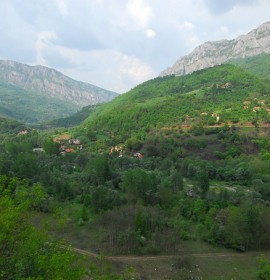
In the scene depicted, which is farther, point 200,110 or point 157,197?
point 200,110

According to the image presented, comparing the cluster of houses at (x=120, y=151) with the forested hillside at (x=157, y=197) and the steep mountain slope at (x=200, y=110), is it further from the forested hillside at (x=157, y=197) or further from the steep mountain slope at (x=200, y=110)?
the steep mountain slope at (x=200, y=110)

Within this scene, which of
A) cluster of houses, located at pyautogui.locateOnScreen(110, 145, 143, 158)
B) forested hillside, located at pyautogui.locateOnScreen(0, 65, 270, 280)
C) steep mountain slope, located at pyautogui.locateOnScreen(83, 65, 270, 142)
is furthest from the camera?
steep mountain slope, located at pyautogui.locateOnScreen(83, 65, 270, 142)

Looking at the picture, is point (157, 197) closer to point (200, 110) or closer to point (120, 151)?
point (120, 151)

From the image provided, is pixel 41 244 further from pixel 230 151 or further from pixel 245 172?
pixel 230 151

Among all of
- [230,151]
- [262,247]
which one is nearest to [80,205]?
[262,247]

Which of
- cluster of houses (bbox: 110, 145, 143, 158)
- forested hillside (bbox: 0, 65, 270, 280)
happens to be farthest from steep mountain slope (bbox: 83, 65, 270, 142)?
cluster of houses (bbox: 110, 145, 143, 158)

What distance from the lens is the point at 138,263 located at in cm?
2972

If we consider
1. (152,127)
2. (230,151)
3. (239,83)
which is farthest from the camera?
(239,83)

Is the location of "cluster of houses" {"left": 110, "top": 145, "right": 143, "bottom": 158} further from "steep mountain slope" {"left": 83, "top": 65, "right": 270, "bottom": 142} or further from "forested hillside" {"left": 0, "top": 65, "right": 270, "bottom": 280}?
"steep mountain slope" {"left": 83, "top": 65, "right": 270, "bottom": 142}

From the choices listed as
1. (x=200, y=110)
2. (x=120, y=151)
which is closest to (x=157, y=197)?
(x=120, y=151)

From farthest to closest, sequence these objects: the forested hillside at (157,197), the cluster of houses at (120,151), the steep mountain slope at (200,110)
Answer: the steep mountain slope at (200,110) → the cluster of houses at (120,151) → the forested hillside at (157,197)

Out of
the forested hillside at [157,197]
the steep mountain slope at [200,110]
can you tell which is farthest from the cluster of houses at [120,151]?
the steep mountain slope at [200,110]

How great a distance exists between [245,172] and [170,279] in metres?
31.6

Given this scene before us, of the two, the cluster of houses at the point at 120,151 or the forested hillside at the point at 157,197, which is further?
the cluster of houses at the point at 120,151
